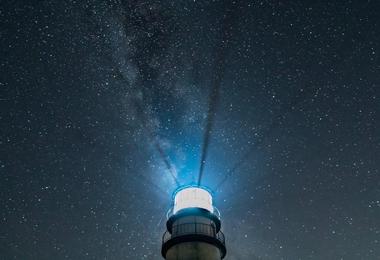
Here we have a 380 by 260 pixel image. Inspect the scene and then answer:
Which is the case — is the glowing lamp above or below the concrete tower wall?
above

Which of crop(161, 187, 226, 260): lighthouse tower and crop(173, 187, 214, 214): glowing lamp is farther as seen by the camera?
crop(173, 187, 214, 214): glowing lamp

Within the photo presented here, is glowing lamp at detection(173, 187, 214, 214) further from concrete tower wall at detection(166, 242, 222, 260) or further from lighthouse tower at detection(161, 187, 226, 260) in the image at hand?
concrete tower wall at detection(166, 242, 222, 260)

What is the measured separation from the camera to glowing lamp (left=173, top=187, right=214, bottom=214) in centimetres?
1500

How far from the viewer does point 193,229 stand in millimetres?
14000

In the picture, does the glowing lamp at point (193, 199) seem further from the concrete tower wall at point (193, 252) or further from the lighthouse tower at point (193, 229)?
the concrete tower wall at point (193, 252)

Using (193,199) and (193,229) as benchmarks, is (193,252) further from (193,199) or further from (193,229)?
(193,199)

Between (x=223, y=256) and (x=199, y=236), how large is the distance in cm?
151

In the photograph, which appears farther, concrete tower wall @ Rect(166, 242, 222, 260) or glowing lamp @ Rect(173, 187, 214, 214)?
glowing lamp @ Rect(173, 187, 214, 214)

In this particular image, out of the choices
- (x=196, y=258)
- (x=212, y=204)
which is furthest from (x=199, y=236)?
(x=212, y=204)

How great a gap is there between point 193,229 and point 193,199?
1485mm

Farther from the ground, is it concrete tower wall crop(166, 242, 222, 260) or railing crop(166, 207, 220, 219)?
railing crop(166, 207, 220, 219)

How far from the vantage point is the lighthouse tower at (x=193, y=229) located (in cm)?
1351

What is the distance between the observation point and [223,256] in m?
14.3

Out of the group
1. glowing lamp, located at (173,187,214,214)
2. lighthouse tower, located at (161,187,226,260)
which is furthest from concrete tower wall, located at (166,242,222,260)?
glowing lamp, located at (173,187,214,214)
